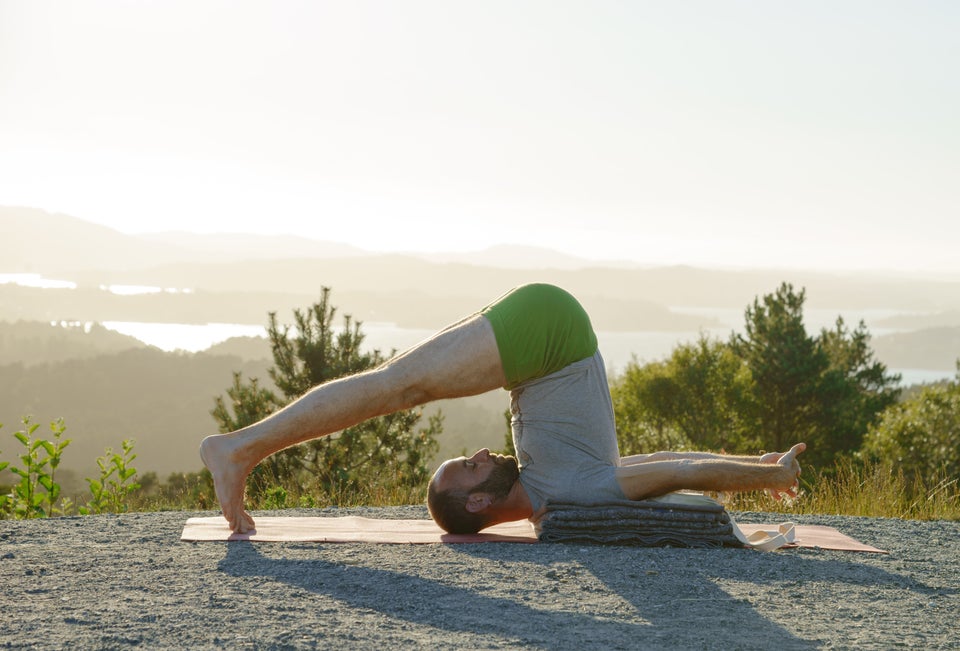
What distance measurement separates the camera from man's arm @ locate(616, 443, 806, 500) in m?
4.24

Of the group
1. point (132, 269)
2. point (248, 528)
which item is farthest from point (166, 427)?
point (248, 528)

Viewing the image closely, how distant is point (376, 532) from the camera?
183 inches

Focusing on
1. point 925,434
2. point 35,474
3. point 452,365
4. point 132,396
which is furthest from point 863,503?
point 132,396

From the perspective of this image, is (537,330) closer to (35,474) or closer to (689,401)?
(35,474)

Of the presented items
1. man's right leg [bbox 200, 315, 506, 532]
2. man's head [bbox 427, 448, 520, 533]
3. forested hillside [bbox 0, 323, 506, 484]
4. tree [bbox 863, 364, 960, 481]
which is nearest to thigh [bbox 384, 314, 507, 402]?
man's right leg [bbox 200, 315, 506, 532]

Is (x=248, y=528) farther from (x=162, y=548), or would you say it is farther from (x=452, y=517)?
(x=452, y=517)

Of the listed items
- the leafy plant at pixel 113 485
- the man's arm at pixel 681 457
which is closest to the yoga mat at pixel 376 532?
the man's arm at pixel 681 457

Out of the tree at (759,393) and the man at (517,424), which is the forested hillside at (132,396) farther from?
the man at (517,424)

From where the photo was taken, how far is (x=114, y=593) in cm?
334

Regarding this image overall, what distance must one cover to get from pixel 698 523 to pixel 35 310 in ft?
182

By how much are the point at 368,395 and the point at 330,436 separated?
9.25 metres

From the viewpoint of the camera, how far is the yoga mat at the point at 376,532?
14.5 feet

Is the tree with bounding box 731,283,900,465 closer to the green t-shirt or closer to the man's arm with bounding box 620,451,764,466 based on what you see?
the man's arm with bounding box 620,451,764,466

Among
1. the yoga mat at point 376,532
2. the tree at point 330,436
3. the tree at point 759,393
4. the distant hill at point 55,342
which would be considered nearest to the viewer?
the yoga mat at point 376,532
